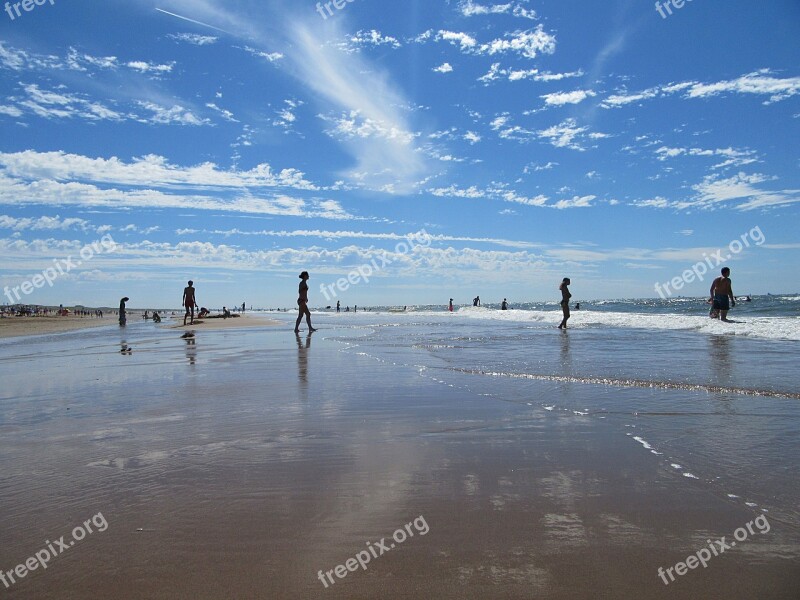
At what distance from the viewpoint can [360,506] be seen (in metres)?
3.21

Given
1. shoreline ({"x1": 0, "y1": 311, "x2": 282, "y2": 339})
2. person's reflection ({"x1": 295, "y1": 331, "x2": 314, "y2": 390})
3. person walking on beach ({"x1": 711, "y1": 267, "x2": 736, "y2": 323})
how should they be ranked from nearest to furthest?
person's reflection ({"x1": 295, "y1": 331, "x2": 314, "y2": 390}), person walking on beach ({"x1": 711, "y1": 267, "x2": 736, "y2": 323}), shoreline ({"x1": 0, "y1": 311, "x2": 282, "y2": 339})

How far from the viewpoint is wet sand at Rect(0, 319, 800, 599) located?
2.39 m

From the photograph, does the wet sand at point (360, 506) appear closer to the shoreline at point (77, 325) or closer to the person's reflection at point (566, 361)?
the person's reflection at point (566, 361)

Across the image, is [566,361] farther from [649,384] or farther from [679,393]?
[679,393]

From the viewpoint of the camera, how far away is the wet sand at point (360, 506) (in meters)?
2.39

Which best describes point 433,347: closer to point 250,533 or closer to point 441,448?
point 441,448

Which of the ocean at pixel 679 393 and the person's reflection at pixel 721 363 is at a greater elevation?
the person's reflection at pixel 721 363

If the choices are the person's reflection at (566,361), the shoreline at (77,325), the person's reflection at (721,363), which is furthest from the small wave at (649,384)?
the shoreline at (77,325)

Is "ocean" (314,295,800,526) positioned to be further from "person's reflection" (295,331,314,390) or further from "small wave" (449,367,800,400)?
"person's reflection" (295,331,314,390)

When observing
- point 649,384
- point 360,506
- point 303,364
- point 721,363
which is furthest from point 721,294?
point 360,506

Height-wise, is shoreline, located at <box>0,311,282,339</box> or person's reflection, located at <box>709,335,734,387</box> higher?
person's reflection, located at <box>709,335,734,387</box>

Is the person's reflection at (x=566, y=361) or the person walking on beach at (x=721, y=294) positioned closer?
the person's reflection at (x=566, y=361)

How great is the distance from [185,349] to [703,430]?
505 inches

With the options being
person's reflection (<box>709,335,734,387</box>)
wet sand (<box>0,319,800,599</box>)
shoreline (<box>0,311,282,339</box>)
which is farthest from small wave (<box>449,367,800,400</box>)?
shoreline (<box>0,311,282,339</box>)
